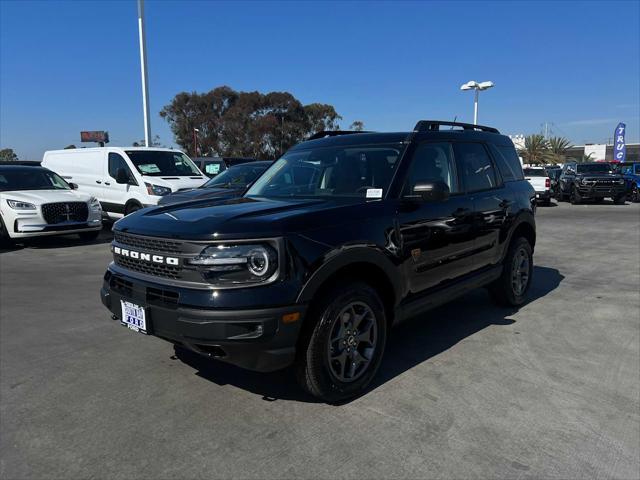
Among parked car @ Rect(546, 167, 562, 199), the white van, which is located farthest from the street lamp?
the white van

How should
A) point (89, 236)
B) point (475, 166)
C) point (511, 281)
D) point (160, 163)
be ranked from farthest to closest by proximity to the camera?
point (160, 163)
point (89, 236)
point (511, 281)
point (475, 166)

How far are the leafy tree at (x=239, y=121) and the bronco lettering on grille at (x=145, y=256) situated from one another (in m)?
47.8

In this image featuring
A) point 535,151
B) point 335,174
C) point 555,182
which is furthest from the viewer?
point 535,151

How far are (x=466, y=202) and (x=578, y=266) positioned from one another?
4.66 meters

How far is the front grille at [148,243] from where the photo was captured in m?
3.05

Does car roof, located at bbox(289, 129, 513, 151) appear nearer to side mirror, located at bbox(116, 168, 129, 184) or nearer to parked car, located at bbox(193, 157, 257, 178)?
side mirror, located at bbox(116, 168, 129, 184)

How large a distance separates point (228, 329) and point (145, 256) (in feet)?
2.89

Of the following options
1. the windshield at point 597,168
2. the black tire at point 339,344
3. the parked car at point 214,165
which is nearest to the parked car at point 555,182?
the windshield at point 597,168

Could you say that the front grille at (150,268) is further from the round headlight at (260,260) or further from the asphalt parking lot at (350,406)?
the asphalt parking lot at (350,406)

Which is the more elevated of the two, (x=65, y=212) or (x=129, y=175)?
(x=129, y=175)

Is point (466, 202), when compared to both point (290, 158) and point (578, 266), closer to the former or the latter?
point (290, 158)

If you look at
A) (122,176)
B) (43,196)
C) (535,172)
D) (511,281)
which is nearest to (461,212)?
(511,281)

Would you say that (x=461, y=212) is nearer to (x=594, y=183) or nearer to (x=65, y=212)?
(x=65, y=212)

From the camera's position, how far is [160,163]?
11602 mm
